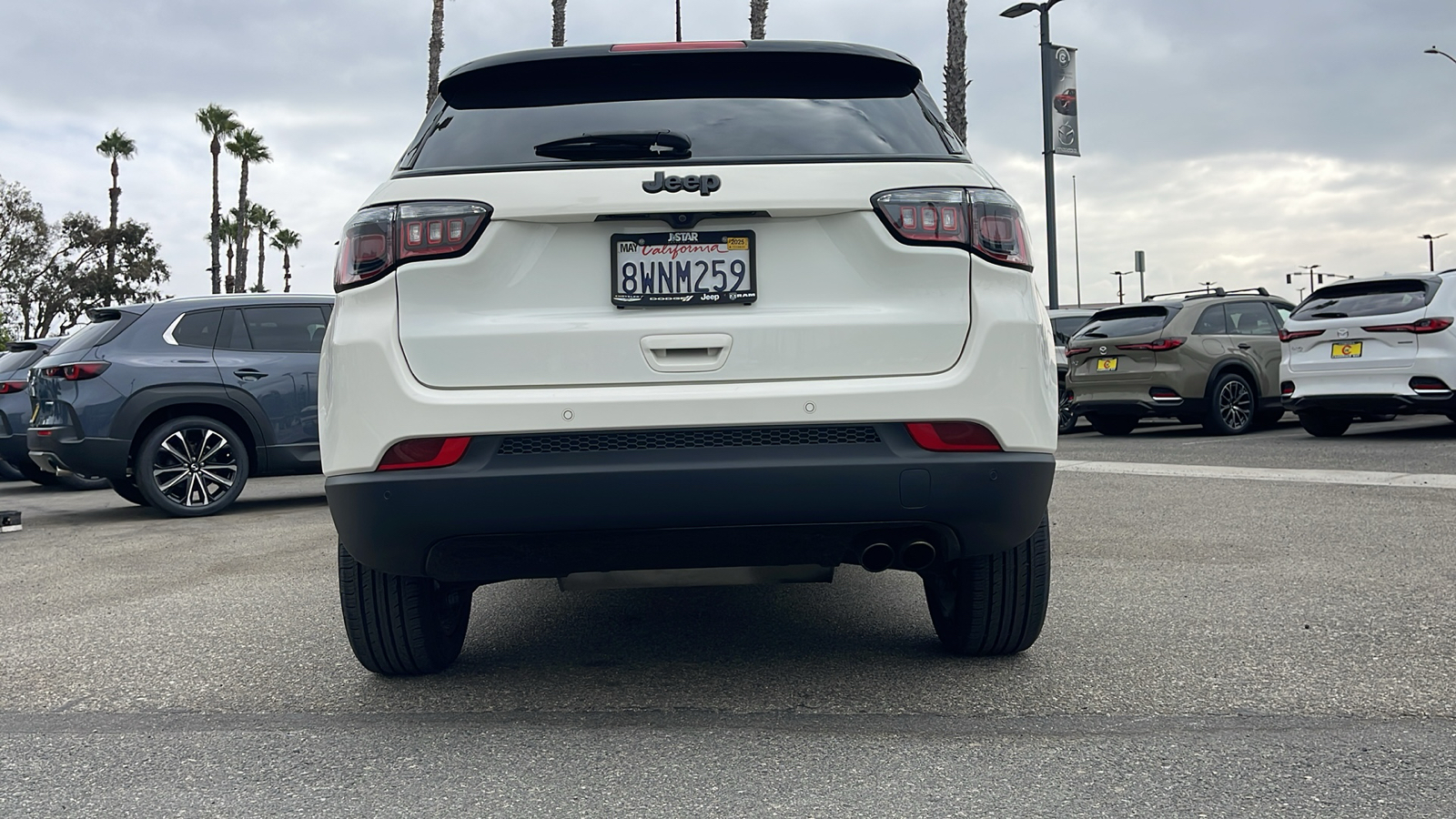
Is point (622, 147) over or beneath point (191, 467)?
over

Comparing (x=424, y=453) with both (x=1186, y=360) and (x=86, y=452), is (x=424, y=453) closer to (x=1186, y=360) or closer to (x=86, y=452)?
→ (x=86, y=452)

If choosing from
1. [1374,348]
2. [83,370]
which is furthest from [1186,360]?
[83,370]

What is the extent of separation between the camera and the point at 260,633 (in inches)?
195

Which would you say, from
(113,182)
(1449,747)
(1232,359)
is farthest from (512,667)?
(113,182)

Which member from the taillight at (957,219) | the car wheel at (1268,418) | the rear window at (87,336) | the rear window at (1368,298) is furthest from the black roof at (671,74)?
the car wheel at (1268,418)

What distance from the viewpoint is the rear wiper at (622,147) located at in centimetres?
336

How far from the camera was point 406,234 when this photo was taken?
328 centimetres

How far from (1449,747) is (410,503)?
2.57 m

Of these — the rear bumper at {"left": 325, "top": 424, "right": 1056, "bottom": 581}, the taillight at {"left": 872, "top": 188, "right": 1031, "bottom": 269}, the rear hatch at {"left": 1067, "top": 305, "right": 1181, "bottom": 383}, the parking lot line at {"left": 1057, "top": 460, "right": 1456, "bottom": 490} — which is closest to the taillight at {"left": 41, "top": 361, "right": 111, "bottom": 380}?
the rear bumper at {"left": 325, "top": 424, "right": 1056, "bottom": 581}

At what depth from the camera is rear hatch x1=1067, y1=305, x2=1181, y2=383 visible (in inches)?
566

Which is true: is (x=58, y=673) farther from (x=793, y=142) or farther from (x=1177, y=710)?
(x=1177, y=710)

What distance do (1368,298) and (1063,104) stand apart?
461 inches

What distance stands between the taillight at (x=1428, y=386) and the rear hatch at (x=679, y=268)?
10.0 meters

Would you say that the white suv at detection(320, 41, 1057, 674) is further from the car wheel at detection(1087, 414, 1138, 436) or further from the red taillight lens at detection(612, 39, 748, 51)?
the car wheel at detection(1087, 414, 1138, 436)
